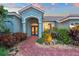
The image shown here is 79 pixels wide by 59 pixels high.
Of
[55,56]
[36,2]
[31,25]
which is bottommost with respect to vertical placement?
[55,56]

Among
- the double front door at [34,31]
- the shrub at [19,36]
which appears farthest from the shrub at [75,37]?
the shrub at [19,36]

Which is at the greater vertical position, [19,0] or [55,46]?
[19,0]

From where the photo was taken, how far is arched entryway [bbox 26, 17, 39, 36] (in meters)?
3.80

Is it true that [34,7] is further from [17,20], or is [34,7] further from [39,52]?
[39,52]

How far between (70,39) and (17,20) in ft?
2.13

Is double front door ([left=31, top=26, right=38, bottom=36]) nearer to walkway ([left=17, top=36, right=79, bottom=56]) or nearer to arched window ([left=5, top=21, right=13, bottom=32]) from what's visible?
walkway ([left=17, top=36, right=79, bottom=56])

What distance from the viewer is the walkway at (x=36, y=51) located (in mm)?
3750

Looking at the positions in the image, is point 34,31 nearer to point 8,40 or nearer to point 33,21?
point 33,21

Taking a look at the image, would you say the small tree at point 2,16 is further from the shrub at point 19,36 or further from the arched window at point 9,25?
the shrub at point 19,36

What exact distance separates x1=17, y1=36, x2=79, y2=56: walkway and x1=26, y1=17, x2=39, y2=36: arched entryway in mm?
58

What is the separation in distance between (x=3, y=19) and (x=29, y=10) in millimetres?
316

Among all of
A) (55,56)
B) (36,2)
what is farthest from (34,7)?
(55,56)

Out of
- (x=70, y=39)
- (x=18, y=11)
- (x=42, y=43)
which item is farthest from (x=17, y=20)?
(x=70, y=39)

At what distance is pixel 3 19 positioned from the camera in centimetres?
378
